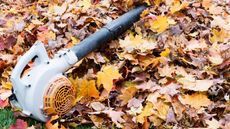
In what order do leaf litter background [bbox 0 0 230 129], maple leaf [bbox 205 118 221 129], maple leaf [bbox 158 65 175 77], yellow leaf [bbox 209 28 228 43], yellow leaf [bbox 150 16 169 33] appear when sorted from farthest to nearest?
yellow leaf [bbox 150 16 169 33]
yellow leaf [bbox 209 28 228 43]
maple leaf [bbox 158 65 175 77]
leaf litter background [bbox 0 0 230 129]
maple leaf [bbox 205 118 221 129]

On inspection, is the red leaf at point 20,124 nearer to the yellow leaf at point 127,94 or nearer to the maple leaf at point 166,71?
the yellow leaf at point 127,94

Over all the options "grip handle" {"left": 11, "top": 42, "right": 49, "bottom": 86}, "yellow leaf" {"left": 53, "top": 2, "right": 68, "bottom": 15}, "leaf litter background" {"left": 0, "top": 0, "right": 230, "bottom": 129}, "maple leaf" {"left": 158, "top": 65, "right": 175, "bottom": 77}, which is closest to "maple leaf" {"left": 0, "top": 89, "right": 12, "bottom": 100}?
"leaf litter background" {"left": 0, "top": 0, "right": 230, "bottom": 129}

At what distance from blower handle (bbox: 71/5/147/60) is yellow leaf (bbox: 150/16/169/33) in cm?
13

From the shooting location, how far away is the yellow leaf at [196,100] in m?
2.22

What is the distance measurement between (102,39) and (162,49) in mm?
381

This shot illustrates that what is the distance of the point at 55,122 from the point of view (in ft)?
7.30

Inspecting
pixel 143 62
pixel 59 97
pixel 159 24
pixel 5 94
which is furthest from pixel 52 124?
pixel 159 24

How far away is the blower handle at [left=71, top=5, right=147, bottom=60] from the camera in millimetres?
2492

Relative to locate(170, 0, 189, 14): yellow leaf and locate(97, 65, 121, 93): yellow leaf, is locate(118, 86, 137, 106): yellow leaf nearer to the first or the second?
locate(97, 65, 121, 93): yellow leaf

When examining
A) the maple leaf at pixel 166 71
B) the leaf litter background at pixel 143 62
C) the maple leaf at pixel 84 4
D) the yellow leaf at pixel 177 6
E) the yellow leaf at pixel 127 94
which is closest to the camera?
the leaf litter background at pixel 143 62

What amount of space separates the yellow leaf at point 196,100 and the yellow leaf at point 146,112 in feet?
0.54

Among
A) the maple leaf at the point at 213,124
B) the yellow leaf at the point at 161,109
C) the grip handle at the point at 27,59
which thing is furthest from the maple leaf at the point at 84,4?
the maple leaf at the point at 213,124

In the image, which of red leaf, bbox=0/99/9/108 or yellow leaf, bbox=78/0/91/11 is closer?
red leaf, bbox=0/99/9/108

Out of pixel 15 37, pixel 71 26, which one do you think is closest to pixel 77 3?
pixel 71 26
